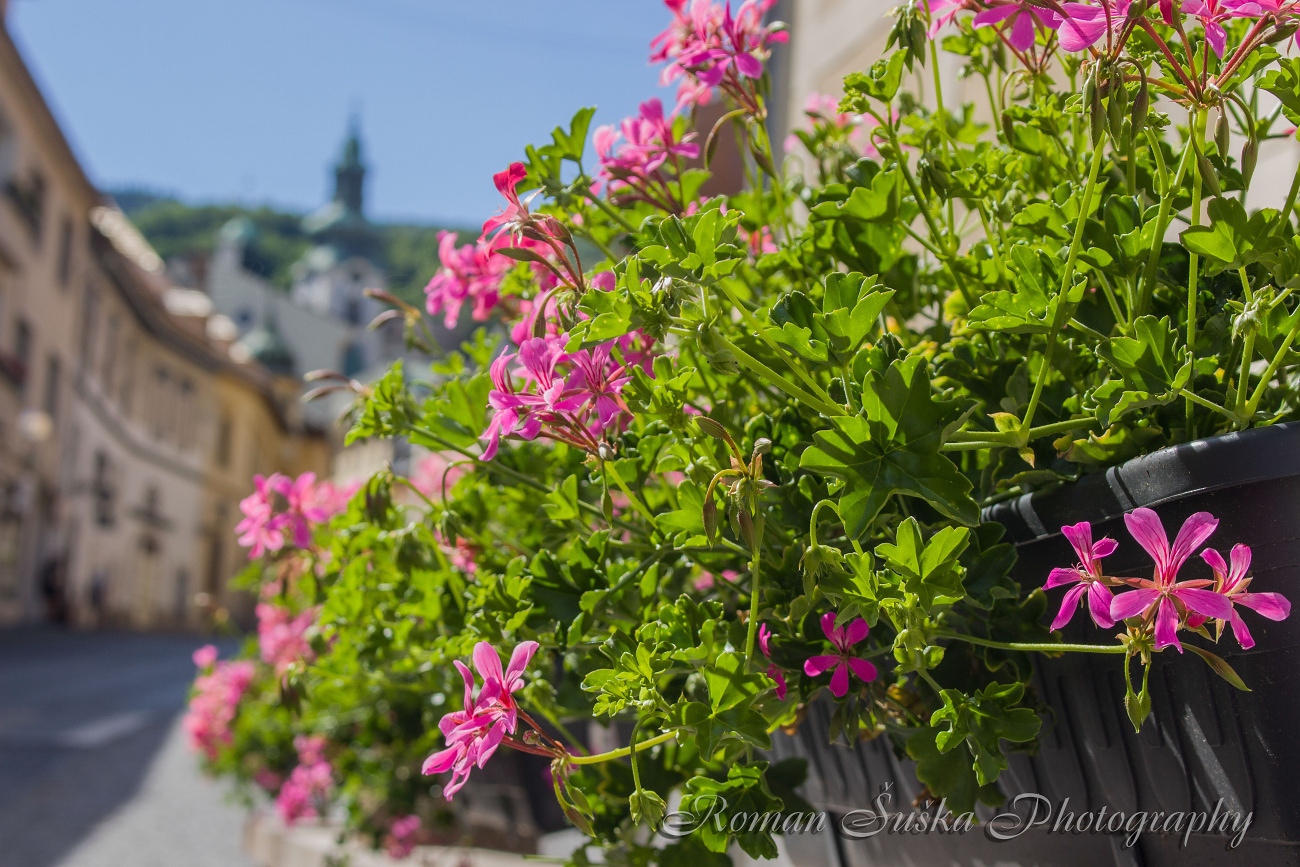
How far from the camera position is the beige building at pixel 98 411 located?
15.3 meters

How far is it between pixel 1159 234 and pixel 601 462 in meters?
0.37

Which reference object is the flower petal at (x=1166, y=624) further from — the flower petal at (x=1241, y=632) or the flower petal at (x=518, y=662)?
the flower petal at (x=518, y=662)

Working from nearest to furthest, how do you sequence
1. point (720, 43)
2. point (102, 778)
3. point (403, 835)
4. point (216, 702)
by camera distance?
point (720, 43)
point (403, 835)
point (216, 702)
point (102, 778)

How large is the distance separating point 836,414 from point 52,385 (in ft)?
61.0

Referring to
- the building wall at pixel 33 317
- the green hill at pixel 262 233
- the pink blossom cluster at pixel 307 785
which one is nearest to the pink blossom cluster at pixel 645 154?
the pink blossom cluster at pixel 307 785

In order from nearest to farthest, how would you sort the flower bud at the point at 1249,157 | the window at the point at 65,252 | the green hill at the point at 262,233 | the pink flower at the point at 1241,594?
the pink flower at the point at 1241,594, the flower bud at the point at 1249,157, the window at the point at 65,252, the green hill at the point at 262,233

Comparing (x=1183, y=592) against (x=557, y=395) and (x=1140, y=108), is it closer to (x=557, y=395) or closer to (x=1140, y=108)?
(x=1140, y=108)

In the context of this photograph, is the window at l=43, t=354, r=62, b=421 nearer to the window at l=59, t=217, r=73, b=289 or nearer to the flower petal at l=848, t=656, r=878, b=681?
the window at l=59, t=217, r=73, b=289

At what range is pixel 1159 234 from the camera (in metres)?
0.67

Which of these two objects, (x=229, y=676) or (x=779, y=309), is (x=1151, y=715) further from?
(x=229, y=676)

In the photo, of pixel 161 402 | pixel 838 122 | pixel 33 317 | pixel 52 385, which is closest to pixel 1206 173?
pixel 838 122

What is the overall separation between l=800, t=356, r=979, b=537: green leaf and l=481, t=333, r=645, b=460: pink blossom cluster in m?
0.19

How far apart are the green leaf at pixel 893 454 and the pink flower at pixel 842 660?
15cm

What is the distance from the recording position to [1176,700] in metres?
0.65
